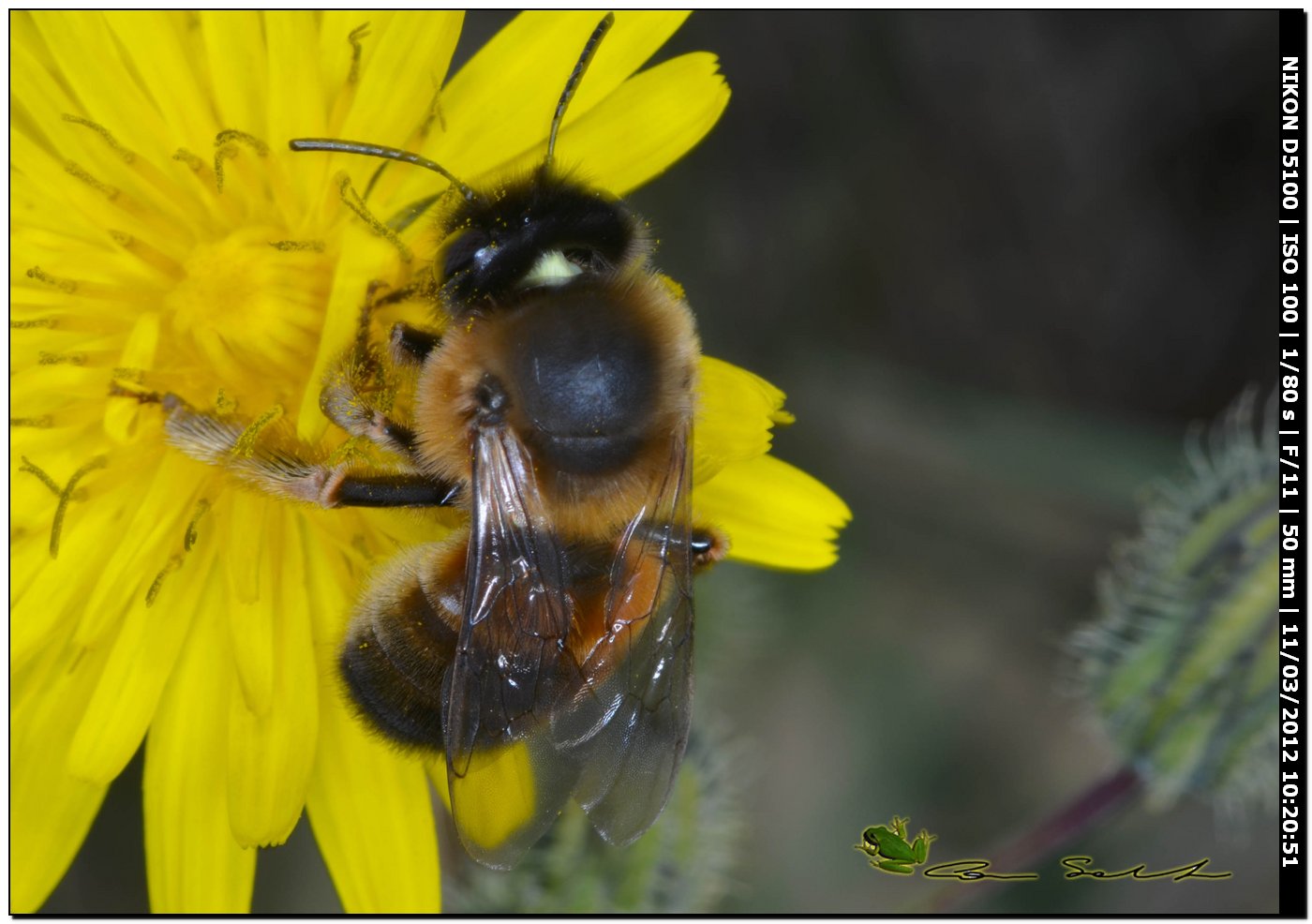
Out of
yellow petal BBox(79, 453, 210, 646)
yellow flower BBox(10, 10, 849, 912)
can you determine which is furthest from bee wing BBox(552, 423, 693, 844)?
yellow petal BBox(79, 453, 210, 646)

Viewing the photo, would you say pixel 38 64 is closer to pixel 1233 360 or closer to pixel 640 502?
pixel 640 502

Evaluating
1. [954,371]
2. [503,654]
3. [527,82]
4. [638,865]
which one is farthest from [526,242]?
[954,371]

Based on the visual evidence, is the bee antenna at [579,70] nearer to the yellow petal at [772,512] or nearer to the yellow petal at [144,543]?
the yellow petal at [772,512]

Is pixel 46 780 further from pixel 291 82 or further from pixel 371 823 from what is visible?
pixel 291 82

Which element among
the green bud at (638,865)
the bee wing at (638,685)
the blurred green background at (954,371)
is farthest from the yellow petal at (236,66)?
the green bud at (638,865)

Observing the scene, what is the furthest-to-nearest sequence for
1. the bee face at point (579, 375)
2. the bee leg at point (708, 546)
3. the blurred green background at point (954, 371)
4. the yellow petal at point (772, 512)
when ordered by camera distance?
the blurred green background at point (954, 371) < the yellow petal at point (772, 512) < the bee leg at point (708, 546) < the bee face at point (579, 375)

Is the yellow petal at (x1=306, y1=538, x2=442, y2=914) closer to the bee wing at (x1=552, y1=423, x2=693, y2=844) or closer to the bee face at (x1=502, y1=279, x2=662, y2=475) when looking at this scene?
the bee wing at (x1=552, y1=423, x2=693, y2=844)
